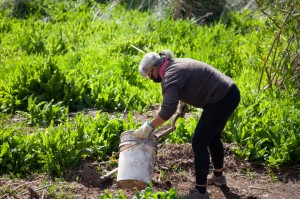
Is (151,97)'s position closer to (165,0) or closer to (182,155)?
(182,155)

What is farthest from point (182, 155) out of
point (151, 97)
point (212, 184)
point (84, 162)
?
point (151, 97)

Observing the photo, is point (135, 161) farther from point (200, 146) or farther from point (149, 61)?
point (149, 61)

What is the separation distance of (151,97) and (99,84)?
658 millimetres

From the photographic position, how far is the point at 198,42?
30.9ft

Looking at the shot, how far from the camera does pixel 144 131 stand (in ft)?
16.6

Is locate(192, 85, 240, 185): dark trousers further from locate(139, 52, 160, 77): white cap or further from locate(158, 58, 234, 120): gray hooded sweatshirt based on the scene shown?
locate(139, 52, 160, 77): white cap

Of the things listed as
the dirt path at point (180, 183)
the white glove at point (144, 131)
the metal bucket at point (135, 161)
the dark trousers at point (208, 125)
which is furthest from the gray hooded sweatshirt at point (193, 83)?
the dirt path at point (180, 183)

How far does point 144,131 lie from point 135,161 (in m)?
0.28

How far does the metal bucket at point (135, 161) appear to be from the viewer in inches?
203

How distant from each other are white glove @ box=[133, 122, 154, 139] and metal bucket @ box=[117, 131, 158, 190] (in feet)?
0.20

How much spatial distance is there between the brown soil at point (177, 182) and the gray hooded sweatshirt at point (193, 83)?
935mm

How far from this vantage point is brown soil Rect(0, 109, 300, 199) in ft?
17.5

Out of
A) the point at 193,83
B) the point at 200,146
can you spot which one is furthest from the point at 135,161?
the point at 193,83

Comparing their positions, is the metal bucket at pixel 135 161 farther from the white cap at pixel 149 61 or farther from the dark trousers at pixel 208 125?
the white cap at pixel 149 61
